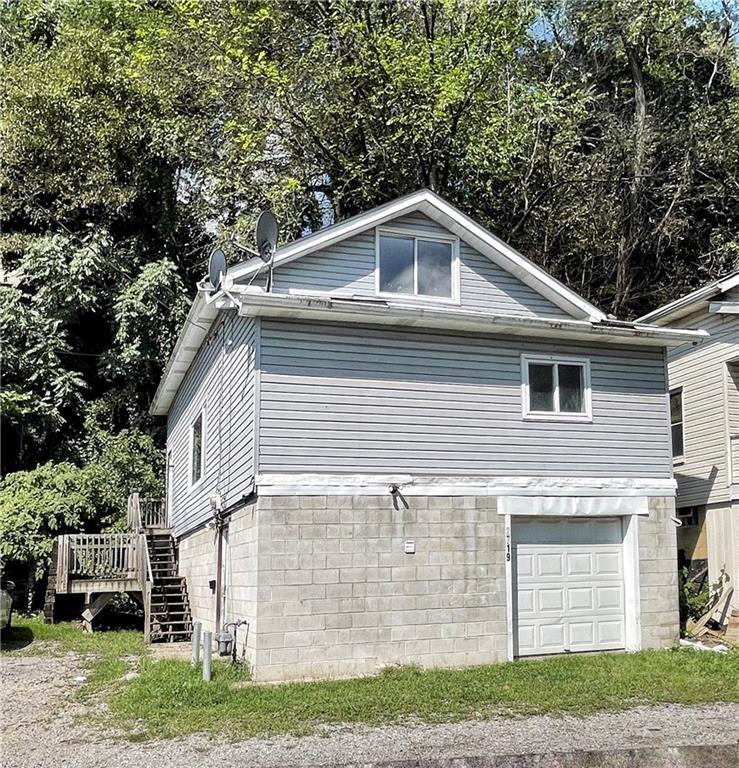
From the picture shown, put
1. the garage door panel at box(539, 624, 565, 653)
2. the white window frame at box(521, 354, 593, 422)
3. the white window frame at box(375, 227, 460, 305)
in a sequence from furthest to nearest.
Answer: the white window frame at box(375, 227, 460, 305)
the white window frame at box(521, 354, 593, 422)
the garage door panel at box(539, 624, 565, 653)

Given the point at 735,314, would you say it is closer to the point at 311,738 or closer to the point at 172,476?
the point at 311,738

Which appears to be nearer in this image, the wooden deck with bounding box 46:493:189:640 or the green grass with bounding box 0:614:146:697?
the green grass with bounding box 0:614:146:697

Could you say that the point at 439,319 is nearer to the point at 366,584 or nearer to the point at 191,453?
the point at 366,584

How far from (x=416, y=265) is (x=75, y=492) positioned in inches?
425

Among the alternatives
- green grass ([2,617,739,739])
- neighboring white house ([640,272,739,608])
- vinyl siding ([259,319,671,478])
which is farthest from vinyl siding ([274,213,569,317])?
green grass ([2,617,739,739])

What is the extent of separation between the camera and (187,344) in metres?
15.6

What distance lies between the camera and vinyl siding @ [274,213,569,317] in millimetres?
12719

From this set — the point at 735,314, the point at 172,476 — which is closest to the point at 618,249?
the point at 735,314

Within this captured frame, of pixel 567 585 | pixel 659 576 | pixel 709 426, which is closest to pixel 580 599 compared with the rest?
pixel 567 585

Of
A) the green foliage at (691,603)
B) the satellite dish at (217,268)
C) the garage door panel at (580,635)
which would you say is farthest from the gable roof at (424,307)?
the green foliage at (691,603)

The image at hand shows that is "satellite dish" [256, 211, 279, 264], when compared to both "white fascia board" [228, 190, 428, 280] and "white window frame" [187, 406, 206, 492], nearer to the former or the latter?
"white fascia board" [228, 190, 428, 280]

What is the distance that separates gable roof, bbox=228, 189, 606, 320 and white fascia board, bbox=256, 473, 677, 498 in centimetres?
269

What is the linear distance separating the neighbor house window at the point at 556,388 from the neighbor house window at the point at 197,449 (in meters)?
6.00

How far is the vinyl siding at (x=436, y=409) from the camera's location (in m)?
11.3
